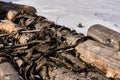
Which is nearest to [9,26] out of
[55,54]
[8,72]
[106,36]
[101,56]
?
[55,54]

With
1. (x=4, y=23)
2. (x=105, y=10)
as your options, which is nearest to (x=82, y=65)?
(x=4, y=23)

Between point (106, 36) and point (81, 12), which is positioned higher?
point (106, 36)

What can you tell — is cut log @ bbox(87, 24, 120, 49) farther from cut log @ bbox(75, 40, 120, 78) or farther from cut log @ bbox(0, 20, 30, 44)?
cut log @ bbox(0, 20, 30, 44)

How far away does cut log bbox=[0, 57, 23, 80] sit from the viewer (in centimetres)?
478

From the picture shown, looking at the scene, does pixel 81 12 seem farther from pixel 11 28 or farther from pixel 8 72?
pixel 8 72

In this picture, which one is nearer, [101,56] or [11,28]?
[101,56]

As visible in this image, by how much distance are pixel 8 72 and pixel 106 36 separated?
7.53 ft

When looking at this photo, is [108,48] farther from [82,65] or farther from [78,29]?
[78,29]

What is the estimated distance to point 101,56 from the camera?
5.40 metres

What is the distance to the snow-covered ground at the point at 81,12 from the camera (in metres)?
9.68

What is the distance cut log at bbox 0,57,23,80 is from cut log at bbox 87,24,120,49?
2028 mm

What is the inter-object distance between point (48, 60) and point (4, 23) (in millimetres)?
2654

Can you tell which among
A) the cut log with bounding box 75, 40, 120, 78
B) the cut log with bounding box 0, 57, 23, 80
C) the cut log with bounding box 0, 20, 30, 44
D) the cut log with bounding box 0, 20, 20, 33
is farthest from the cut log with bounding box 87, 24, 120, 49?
the cut log with bounding box 0, 57, 23, 80

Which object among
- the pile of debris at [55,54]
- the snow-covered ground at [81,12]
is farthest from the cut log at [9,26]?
the snow-covered ground at [81,12]
